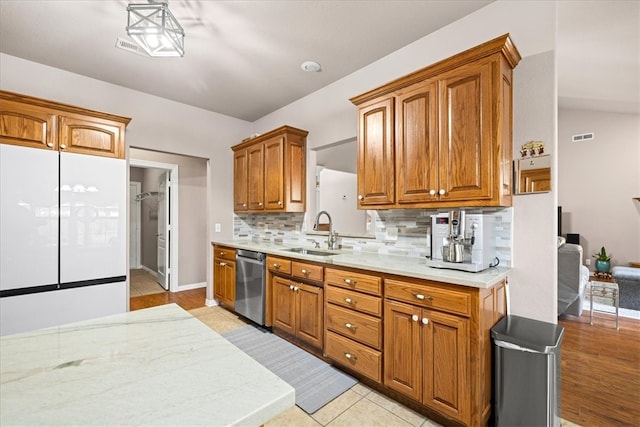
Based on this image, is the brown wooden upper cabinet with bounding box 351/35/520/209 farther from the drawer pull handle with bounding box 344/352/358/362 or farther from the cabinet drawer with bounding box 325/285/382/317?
the drawer pull handle with bounding box 344/352/358/362

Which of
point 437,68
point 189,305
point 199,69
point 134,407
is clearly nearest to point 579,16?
point 437,68

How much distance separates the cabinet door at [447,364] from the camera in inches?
62.9

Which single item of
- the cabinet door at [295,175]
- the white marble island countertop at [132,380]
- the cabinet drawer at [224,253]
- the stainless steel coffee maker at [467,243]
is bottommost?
the cabinet drawer at [224,253]

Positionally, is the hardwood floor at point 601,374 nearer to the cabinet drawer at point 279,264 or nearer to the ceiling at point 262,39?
the cabinet drawer at point 279,264

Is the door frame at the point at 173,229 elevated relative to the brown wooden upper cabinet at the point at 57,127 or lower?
lower

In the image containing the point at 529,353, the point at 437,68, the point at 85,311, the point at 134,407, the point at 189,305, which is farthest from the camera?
the point at 189,305

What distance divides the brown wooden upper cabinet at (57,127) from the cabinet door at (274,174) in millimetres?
1534

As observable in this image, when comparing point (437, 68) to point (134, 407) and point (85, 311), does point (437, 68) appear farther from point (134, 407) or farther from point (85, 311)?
point (85, 311)

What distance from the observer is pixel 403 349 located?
1870 mm

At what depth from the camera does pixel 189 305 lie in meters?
4.17

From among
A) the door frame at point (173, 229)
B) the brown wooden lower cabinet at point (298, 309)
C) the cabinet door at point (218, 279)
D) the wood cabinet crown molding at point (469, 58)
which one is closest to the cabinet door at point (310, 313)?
the brown wooden lower cabinet at point (298, 309)

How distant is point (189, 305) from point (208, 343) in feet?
12.5

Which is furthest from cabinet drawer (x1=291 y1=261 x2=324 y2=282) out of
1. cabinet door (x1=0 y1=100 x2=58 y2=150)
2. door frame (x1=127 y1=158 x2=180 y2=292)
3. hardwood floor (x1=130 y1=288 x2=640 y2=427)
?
door frame (x1=127 y1=158 x2=180 y2=292)

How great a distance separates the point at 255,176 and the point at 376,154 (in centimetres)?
201
